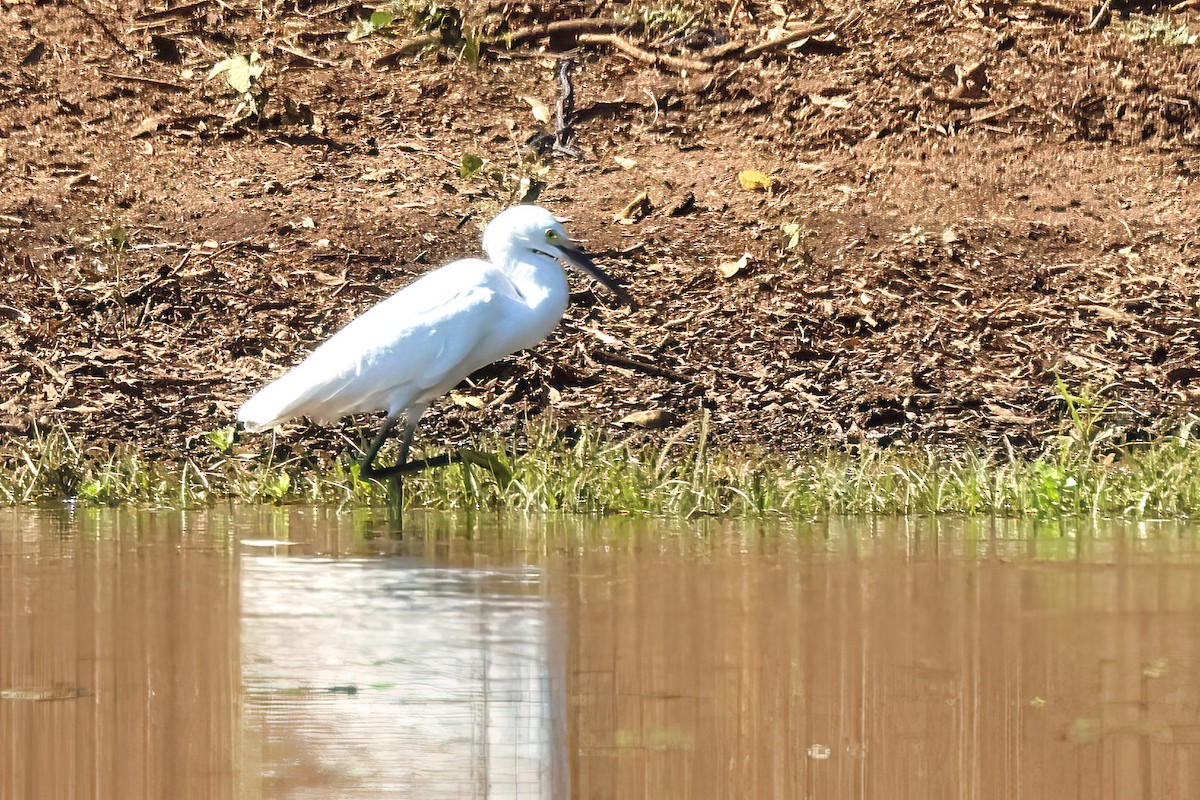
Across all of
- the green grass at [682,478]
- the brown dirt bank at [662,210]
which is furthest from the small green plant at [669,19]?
the green grass at [682,478]

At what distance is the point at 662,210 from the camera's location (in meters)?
9.30

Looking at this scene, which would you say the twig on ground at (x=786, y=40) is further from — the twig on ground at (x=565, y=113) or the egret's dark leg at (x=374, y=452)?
the egret's dark leg at (x=374, y=452)

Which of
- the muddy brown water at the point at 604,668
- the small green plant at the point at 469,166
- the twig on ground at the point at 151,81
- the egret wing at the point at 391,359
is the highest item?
the twig on ground at the point at 151,81

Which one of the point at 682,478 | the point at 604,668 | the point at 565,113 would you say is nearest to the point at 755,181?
the point at 565,113

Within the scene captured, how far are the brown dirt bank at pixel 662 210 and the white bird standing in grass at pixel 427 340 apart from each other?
27.1 inches

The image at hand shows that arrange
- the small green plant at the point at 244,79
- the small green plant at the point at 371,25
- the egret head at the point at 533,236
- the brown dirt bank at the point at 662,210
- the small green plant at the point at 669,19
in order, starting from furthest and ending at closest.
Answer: the small green plant at the point at 371,25, the small green plant at the point at 669,19, the small green plant at the point at 244,79, the brown dirt bank at the point at 662,210, the egret head at the point at 533,236

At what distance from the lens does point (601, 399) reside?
766cm

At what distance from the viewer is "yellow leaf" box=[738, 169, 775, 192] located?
949 centimetres

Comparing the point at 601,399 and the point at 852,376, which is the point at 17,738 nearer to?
the point at 601,399

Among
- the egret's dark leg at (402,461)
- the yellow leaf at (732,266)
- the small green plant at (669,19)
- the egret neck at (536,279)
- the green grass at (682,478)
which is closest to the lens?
the green grass at (682,478)

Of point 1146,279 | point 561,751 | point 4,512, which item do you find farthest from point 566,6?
point 561,751

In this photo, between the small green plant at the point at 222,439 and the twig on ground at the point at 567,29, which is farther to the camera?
the twig on ground at the point at 567,29

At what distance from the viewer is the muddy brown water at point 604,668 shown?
9.59ft

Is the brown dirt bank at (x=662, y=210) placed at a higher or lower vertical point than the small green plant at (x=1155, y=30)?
lower
